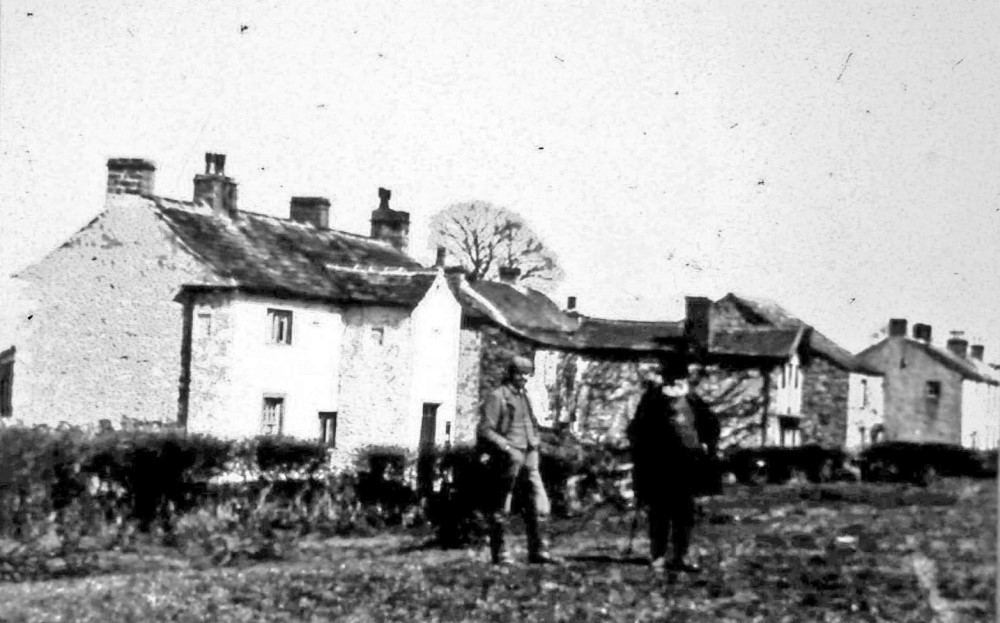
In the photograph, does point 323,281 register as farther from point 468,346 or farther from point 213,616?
point 213,616

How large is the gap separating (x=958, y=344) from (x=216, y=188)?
2.94 m

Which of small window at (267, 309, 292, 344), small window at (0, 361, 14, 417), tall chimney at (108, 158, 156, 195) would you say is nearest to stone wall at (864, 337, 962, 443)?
small window at (267, 309, 292, 344)

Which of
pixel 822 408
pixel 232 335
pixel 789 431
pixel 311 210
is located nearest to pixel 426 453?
pixel 232 335

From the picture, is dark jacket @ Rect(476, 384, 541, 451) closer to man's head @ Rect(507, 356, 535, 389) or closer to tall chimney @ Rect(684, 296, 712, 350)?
man's head @ Rect(507, 356, 535, 389)

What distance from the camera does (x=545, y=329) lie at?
5422 mm

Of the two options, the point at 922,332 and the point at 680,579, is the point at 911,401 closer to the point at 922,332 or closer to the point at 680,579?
the point at 922,332

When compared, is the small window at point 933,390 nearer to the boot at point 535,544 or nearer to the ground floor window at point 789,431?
the ground floor window at point 789,431

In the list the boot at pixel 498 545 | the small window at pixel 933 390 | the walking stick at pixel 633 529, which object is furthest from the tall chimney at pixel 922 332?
the boot at pixel 498 545

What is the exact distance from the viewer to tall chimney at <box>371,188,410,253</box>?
5766mm

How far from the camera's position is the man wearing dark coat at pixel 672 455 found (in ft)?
17.5

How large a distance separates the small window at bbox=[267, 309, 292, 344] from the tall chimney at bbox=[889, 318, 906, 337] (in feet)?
7.05

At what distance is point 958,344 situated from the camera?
505 centimetres

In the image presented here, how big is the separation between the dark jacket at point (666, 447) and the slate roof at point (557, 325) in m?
0.20

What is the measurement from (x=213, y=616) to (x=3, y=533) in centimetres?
111
